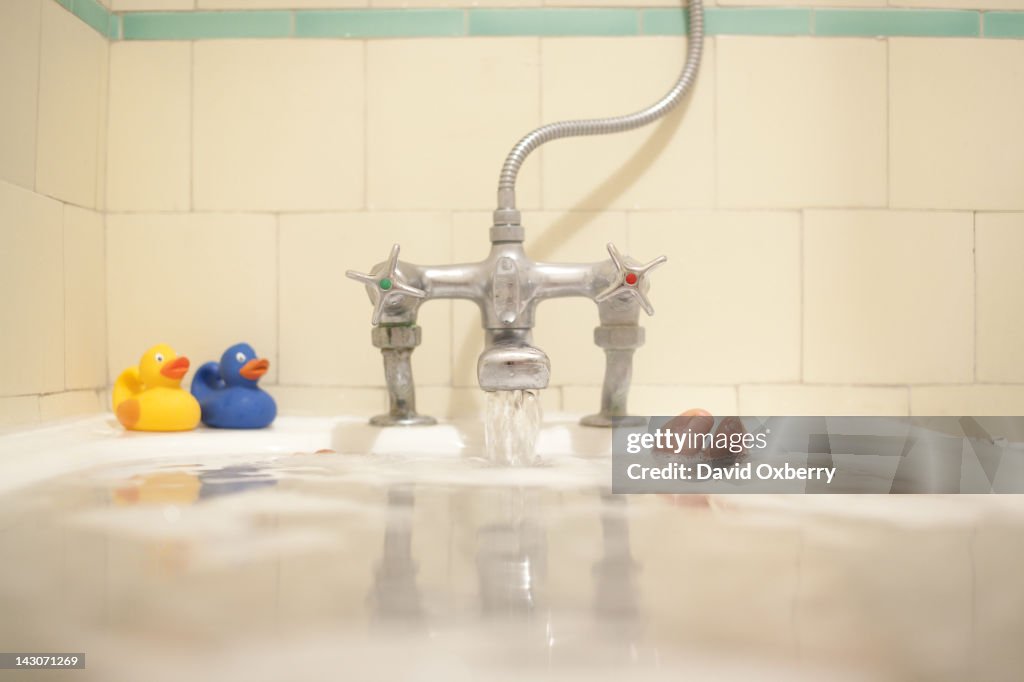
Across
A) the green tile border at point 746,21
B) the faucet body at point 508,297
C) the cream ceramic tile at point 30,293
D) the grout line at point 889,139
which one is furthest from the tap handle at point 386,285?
the grout line at point 889,139

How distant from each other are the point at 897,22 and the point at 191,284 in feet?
2.80

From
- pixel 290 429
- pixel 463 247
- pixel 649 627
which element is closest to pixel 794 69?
pixel 463 247

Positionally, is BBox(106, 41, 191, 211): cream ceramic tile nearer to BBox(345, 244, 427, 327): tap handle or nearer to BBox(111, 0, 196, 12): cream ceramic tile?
BBox(111, 0, 196, 12): cream ceramic tile

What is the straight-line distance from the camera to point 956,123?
98 cm

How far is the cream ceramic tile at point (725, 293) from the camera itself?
968 mm

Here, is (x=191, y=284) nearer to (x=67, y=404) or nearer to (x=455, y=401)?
(x=67, y=404)

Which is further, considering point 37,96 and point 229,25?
point 229,25

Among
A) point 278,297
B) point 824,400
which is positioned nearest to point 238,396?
point 278,297

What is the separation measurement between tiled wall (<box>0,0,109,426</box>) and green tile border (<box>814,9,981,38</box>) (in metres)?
0.81

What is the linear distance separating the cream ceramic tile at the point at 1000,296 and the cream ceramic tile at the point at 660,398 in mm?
292

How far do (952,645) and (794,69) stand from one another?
0.78m

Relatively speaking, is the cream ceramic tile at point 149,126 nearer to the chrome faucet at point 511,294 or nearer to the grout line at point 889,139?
the chrome faucet at point 511,294

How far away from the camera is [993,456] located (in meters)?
0.79

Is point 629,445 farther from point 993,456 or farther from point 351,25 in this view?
point 351,25
